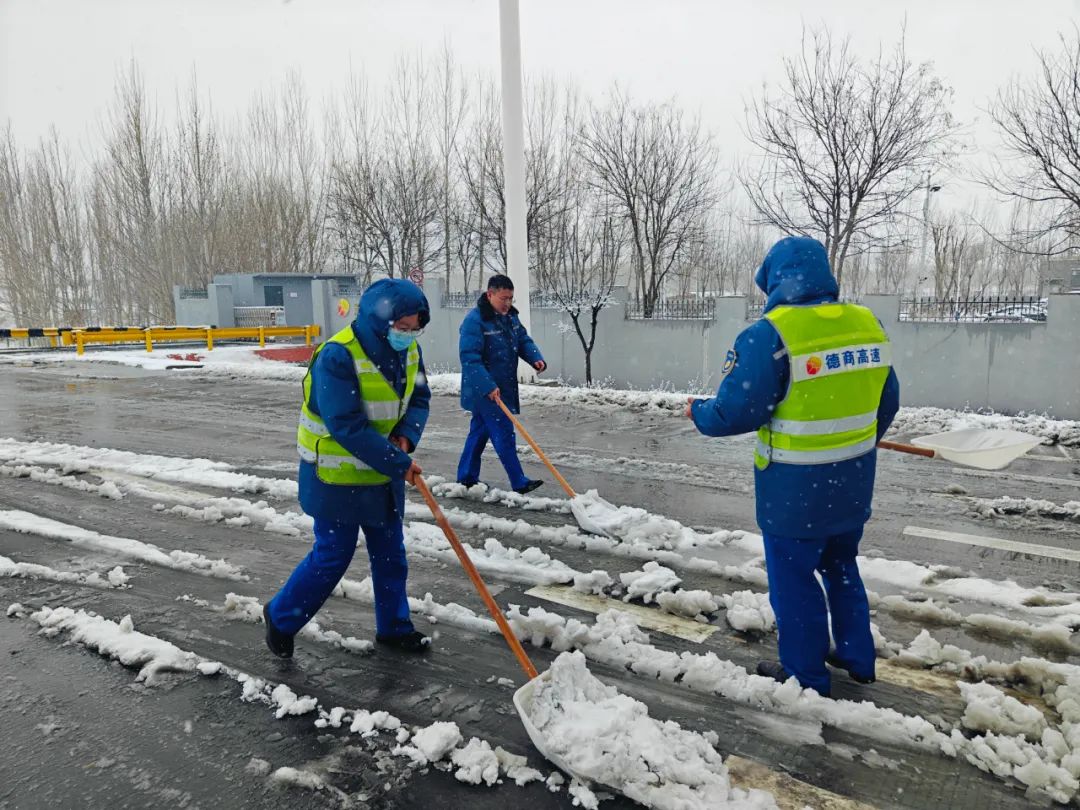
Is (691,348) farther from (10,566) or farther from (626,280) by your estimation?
(10,566)

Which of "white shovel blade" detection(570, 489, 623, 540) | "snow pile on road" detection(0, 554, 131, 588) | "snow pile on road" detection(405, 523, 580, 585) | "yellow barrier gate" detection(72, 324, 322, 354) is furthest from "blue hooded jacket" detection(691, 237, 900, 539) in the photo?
"yellow barrier gate" detection(72, 324, 322, 354)

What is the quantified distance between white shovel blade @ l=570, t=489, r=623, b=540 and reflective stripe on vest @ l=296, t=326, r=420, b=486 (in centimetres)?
226

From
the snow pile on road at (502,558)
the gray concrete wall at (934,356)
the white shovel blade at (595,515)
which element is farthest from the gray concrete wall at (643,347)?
the snow pile on road at (502,558)

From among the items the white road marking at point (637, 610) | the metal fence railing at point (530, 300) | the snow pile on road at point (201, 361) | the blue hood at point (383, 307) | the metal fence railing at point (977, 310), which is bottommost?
the white road marking at point (637, 610)

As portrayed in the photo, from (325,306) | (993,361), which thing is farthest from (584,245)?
(993,361)

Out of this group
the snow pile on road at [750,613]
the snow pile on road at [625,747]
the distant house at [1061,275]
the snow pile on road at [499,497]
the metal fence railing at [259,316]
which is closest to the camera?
the snow pile on road at [625,747]

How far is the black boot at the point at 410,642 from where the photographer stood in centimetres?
361

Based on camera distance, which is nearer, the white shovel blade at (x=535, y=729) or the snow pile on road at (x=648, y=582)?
the white shovel blade at (x=535, y=729)

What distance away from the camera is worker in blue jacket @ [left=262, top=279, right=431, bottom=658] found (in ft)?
10.4

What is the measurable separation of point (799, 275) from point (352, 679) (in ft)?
8.40

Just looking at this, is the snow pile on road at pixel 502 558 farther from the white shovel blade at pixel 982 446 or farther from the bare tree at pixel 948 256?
the bare tree at pixel 948 256

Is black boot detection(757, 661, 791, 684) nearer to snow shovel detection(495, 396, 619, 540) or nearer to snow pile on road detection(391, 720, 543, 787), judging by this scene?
snow pile on road detection(391, 720, 543, 787)

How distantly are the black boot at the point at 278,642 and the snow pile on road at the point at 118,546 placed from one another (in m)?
1.21

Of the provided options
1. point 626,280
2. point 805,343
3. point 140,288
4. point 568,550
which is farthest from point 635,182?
point 140,288
